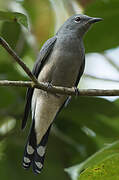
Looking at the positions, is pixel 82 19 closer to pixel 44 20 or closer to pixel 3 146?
A: pixel 44 20

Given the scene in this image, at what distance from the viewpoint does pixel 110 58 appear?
5.15 m

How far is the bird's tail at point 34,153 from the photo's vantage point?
395 cm

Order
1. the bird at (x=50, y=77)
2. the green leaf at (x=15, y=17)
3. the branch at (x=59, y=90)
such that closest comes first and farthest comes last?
the branch at (x=59, y=90), the green leaf at (x=15, y=17), the bird at (x=50, y=77)

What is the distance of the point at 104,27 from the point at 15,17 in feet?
4.94

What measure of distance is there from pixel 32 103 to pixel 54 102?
28 cm

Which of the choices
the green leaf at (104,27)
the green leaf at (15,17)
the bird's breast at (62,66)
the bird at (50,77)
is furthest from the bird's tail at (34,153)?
the green leaf at (15,17)

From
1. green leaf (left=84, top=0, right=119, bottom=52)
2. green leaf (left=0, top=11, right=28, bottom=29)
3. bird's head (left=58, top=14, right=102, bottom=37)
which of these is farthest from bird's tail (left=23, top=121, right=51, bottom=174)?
green leaf (left=0, top=11, right=28, bottom=29)

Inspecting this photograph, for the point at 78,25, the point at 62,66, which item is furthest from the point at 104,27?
the point at 62,66

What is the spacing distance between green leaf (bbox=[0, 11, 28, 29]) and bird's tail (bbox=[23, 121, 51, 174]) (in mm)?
1521

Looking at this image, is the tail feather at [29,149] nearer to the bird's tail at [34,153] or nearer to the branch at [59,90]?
the bird's tail at [34,153]

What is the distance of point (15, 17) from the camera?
3.15 metres

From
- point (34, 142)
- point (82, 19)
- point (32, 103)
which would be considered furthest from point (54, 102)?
point (82, 19)

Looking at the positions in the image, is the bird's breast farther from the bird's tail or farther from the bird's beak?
the bird's tail

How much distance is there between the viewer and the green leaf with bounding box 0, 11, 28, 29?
2.97 metres
